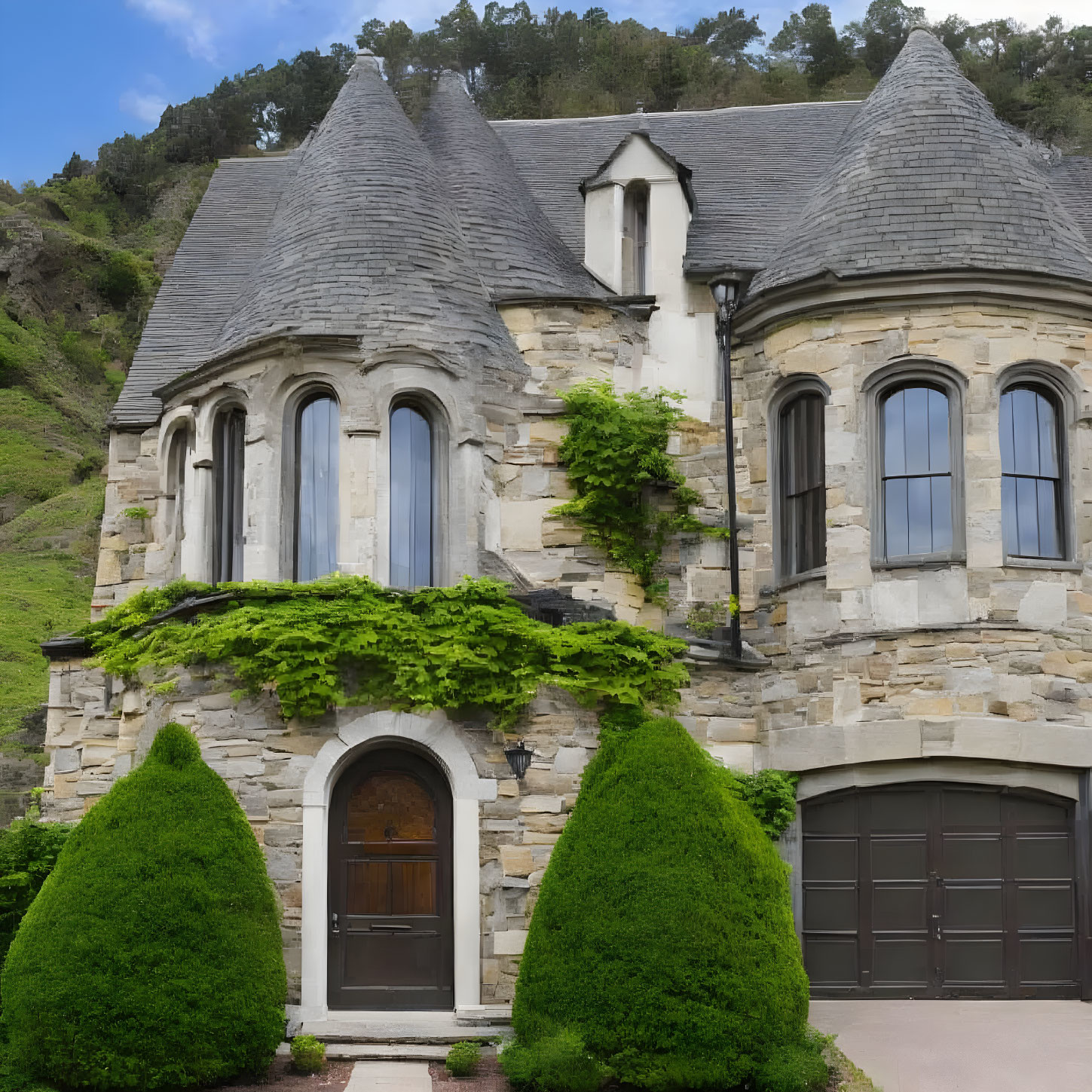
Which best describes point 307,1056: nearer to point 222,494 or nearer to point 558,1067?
point 558,1067

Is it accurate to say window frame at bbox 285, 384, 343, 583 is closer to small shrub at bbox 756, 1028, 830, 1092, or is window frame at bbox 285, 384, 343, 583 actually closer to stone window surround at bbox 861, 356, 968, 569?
stone window surround at bbox 861, 356, 968, 569

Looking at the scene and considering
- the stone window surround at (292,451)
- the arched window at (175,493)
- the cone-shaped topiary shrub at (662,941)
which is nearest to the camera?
the cone-shaped topiary shrub at (662,941)

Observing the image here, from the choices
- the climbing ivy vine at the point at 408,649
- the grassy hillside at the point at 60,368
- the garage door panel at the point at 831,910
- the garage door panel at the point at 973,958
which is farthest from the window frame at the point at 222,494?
the grassy hillside at the point at 60,368

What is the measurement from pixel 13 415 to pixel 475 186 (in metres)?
31.7

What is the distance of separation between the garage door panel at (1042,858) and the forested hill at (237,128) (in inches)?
939

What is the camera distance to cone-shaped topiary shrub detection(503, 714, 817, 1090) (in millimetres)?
11633

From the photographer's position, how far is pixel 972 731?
14.6 meters

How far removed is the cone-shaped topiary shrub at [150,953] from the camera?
11.5 m

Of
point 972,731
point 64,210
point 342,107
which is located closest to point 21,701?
point 342,107

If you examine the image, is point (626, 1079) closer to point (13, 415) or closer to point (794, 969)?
point (794, 969)

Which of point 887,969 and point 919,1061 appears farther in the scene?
point 887,969

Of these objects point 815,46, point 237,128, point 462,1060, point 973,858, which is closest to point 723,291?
point 973,858

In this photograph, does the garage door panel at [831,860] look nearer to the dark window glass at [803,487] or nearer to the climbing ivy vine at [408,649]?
the climbing ivy vine at [408,649]

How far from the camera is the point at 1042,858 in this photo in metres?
14.9
